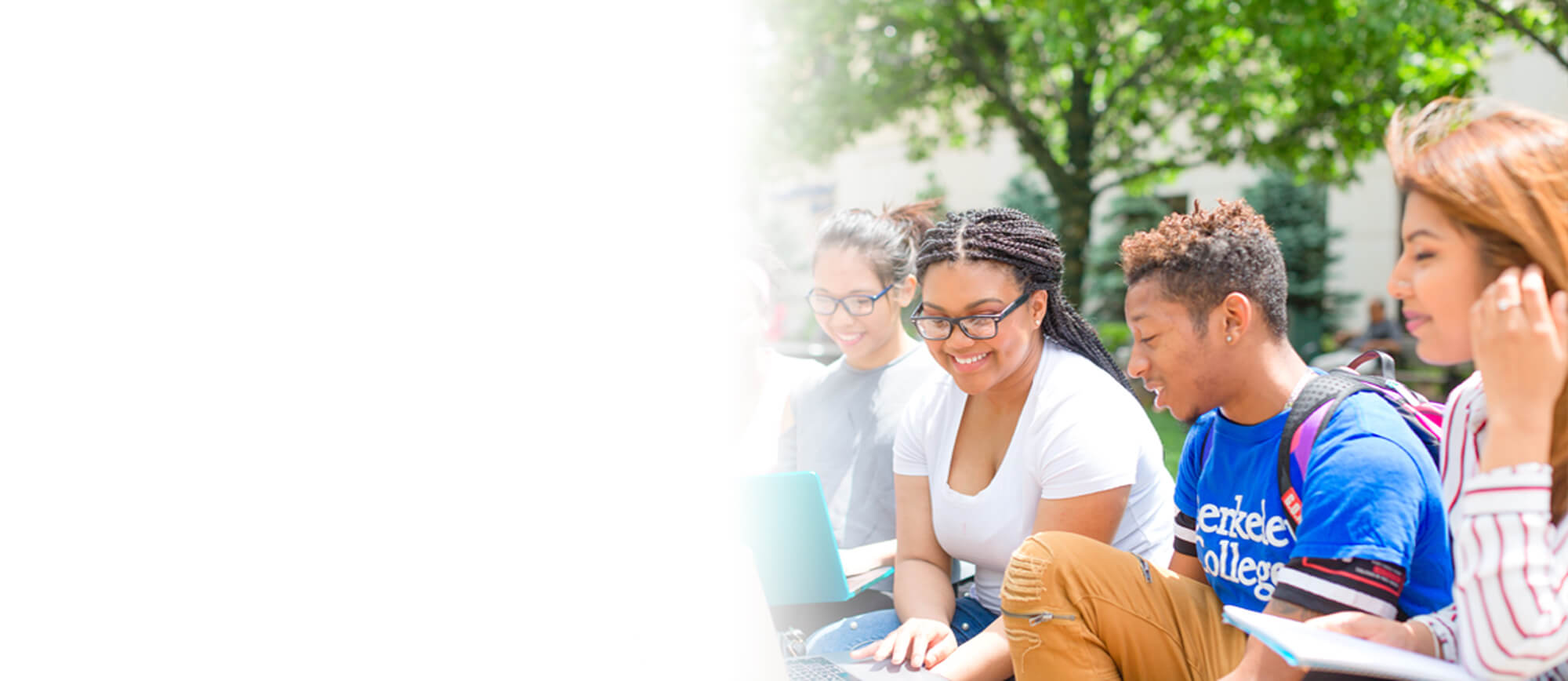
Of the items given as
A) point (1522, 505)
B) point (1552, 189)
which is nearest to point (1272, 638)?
point (1522, 505)

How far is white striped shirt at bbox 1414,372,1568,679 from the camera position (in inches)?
48.3

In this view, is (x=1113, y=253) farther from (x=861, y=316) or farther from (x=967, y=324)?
(x=967, y=324)

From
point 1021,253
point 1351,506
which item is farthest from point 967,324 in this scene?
point 1351,506

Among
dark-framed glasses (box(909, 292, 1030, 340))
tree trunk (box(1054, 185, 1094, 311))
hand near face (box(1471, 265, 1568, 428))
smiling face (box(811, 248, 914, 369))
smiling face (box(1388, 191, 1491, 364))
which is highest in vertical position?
tree trunk (box(1054, 185, 1094, 311))

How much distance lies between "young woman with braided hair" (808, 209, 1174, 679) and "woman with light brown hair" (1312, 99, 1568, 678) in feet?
2.55

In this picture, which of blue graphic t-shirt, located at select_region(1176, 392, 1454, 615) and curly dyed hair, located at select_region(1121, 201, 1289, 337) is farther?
curly dyed hair, located at select_region(1121, 201, 1289, 337)

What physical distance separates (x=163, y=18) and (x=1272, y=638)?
1763mm

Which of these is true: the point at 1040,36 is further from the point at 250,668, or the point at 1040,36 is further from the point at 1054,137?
the point at 250,668

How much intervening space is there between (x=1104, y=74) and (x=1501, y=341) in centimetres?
917

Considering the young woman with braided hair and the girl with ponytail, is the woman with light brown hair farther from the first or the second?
the girl with ponytail

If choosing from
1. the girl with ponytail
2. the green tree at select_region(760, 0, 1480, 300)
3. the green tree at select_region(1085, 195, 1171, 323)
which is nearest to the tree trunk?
the green tree at select_region(760, 0, 1480, 300)

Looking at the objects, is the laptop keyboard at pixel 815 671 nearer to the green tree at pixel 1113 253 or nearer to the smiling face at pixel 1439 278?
the smiling face at pixel 1439 278

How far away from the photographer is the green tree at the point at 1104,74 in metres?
7.80

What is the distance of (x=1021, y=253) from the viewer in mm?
2314
